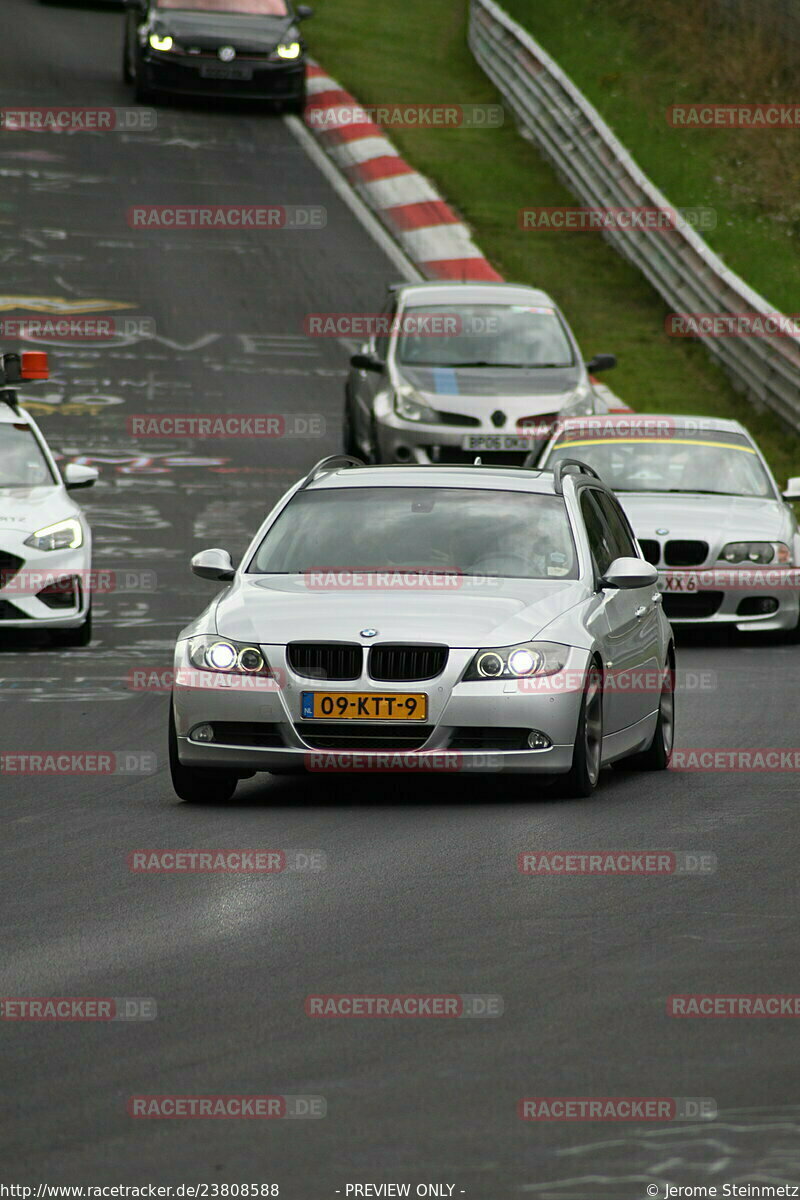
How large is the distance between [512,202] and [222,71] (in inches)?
187

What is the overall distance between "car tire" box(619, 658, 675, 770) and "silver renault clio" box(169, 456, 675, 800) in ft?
0.77

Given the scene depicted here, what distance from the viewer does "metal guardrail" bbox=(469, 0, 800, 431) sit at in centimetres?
2506

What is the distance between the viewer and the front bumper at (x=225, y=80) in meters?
33.3

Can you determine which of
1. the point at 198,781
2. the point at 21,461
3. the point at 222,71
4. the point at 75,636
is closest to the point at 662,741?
the point at 198,781

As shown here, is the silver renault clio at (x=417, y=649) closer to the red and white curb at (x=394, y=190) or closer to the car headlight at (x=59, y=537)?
the car headlight at (x=59, y=537)

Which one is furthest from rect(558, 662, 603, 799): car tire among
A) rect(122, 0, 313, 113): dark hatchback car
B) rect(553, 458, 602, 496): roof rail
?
rect(122, 0, 313, 113): dark hatchback car

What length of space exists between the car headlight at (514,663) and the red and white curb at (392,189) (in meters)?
16.6

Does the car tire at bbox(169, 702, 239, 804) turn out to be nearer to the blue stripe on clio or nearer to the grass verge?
the blue stripe on clio

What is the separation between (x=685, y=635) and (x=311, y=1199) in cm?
1298

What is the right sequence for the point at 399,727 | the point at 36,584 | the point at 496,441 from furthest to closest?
1. the point at 496,441
2. the point at 36,584
3. the point at 399,727

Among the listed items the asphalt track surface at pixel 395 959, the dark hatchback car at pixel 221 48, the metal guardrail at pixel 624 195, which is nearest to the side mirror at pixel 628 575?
the asphalt track surface at pixel 395 959

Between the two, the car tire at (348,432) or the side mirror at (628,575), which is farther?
the car tire at (348,432)

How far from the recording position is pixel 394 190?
105ft

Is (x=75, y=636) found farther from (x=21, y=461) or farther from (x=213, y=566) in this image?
(x=213, y=566)
